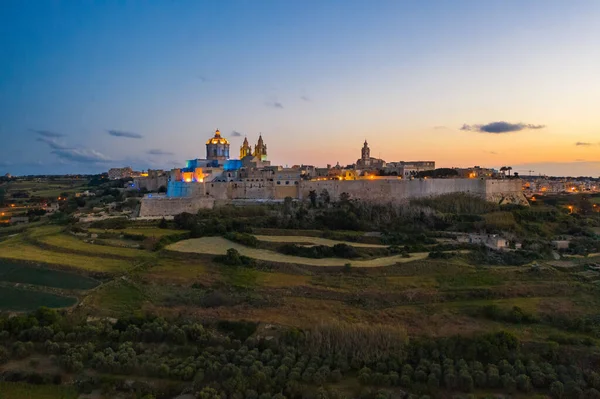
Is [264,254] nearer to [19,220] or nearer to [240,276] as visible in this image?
[240,276]

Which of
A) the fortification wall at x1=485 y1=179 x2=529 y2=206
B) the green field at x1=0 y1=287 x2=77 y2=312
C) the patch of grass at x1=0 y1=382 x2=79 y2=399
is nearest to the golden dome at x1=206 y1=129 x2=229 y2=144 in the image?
the fortification wall at x1=485 y1=179 x2=529 y2=206

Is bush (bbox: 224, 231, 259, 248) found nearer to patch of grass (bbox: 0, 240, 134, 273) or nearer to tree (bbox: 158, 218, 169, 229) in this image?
tree (bbox: 158, 218, 169, 229)

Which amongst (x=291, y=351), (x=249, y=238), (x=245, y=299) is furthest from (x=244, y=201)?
(x=291, y=351)

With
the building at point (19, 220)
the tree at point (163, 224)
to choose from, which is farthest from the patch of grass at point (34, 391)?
the building at point (19, 220)

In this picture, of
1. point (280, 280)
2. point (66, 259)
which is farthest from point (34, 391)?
point (66, 259)

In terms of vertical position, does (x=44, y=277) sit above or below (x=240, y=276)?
above

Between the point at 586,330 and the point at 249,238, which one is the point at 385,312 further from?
the point at 249,238

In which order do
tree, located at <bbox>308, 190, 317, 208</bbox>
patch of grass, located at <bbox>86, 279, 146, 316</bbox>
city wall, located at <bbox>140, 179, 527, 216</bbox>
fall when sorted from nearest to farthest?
patch of grass, located at <bbox>86, 279, 146, 316</bbox>
tree, located at <bbox>308, 190, 317, 208</bbox>
city wall, located at <bbox>140, 179, 527, 216</bbox>
